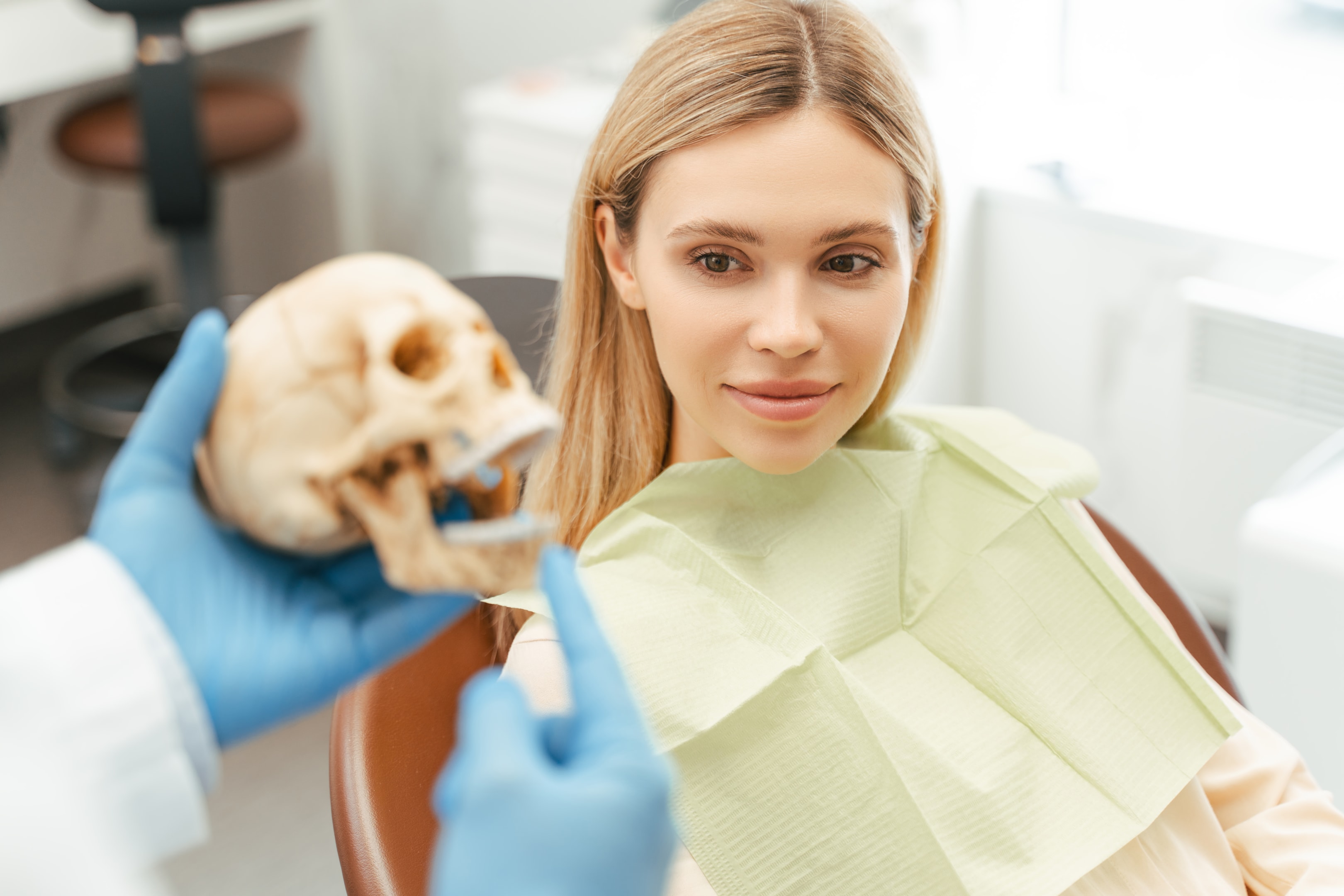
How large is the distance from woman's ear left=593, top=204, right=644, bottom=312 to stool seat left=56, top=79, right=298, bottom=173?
1.64 metres

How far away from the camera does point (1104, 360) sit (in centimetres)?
230

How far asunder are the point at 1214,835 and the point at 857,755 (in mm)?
337

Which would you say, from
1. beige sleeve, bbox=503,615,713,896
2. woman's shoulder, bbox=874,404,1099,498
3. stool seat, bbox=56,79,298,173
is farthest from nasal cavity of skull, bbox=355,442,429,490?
stool seat, bbox=56,79,298,173

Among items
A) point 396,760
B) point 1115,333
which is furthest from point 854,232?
point 1115,333

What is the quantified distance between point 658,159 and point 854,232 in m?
0.17

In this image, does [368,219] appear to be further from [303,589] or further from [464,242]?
[303,589]

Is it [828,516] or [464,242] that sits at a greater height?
[828,516]

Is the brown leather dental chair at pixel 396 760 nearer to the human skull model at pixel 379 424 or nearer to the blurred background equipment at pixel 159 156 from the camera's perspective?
the human skull model at pixel 379 424

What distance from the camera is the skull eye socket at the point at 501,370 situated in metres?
A: 0.69

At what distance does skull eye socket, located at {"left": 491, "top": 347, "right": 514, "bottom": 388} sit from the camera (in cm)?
69

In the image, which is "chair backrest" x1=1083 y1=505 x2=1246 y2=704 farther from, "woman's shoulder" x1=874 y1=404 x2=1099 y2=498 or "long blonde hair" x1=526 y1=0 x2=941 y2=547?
"long blonde hair" x1=526 y1=0 x2=941 y2=547

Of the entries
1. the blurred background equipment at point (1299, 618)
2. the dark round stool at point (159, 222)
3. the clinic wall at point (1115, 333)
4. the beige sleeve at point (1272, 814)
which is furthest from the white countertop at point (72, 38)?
the beige sleeve at point (1272, 814)

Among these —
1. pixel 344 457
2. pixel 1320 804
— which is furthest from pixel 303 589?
pixel 1320 804

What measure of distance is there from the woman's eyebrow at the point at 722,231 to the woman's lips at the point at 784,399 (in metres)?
0.11
